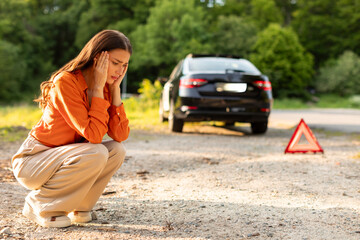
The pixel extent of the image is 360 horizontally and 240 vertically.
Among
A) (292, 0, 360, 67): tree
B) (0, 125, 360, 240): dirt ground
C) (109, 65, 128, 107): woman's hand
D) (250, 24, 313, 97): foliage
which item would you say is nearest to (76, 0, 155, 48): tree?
(250, 24, 313, 97): foliage

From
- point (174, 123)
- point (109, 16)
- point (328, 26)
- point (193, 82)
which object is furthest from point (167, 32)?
point (193, 82)

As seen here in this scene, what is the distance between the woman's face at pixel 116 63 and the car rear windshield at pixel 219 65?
6.08m

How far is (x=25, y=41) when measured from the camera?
5403 centimetres

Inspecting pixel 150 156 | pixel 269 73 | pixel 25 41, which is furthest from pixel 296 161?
pixel 25 41

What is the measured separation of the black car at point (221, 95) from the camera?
29.0 feet

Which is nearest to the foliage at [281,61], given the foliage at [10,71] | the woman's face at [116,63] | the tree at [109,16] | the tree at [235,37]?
the tree at [235,37]

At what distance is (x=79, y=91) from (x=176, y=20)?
45.2 metres

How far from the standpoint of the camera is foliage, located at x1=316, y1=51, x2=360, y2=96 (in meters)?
44.6

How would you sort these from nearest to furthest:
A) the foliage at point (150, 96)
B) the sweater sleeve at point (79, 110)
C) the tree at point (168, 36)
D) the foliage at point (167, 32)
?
the sweater sleeve at point (79, 110)
the foliage at point (150, 96)
the tree at point (168, 36)
the foliage at point (167, 32)

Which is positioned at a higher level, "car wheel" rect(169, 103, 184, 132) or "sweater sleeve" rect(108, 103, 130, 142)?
"sweater sleeve" rect(108, 103, 130, 142)

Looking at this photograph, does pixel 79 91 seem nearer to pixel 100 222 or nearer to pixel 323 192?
pixel 100 222

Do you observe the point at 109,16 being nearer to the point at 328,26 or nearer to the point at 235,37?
the point at 235,37

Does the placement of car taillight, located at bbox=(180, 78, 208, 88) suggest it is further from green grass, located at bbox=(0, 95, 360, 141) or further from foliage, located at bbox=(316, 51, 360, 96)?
foliage, located at bbox=(316, 51, 360, 96)

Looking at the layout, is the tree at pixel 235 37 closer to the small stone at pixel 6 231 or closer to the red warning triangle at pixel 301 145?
the red warning triangle at pixel 301 145
